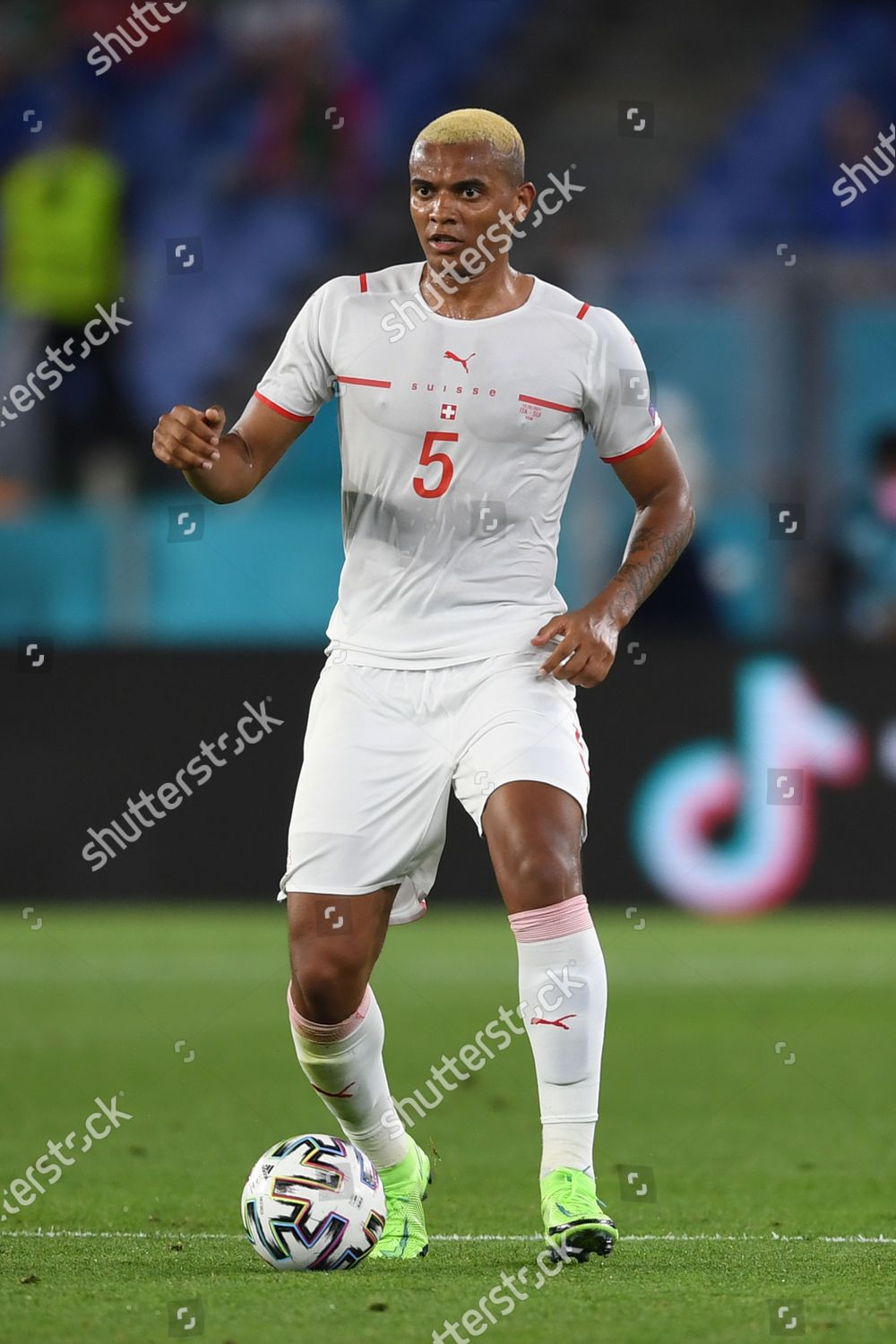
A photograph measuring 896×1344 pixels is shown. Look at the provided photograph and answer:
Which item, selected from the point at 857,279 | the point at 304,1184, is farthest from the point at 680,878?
the point at 304,1184

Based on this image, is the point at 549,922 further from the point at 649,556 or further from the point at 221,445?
the point at 221,445

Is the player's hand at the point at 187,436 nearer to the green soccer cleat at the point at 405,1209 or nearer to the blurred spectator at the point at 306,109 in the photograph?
the green soccer cleat at the point at 405,1209

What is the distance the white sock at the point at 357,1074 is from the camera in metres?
4.89

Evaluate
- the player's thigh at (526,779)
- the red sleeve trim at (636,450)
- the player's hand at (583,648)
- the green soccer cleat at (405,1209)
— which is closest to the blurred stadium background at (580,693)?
the green soccer cleat at (405,1209)

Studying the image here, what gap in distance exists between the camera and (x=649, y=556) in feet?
16.7

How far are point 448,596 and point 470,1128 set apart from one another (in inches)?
101

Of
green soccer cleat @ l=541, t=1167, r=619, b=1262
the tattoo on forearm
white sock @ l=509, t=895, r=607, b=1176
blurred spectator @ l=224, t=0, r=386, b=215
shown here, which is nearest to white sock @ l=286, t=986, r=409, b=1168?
white sock @ l=509, t=895, r=607, b=1176

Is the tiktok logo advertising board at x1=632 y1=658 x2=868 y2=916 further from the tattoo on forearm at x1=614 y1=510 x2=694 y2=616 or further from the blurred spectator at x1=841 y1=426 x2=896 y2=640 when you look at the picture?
the tattoo on forearm at x1=614 y1=510 x2=694 y2=616

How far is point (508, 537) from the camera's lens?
5.00 meters

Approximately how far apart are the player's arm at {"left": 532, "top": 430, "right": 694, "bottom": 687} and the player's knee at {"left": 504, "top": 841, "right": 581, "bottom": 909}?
→ 40 cm

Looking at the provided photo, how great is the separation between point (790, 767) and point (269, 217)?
20.1 feet

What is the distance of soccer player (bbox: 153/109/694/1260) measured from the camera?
4.72m

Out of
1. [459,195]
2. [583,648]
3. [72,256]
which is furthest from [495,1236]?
[72,256]

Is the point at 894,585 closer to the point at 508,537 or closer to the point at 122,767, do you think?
the point at 122,767
